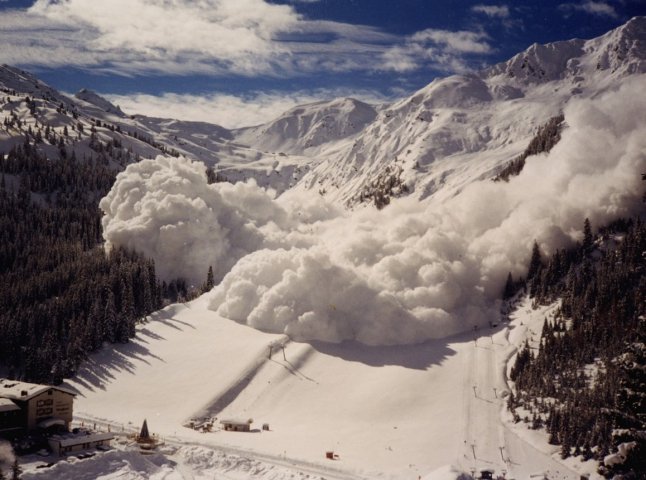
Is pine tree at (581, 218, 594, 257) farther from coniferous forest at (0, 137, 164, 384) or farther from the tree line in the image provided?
coniferous forest at (0, 137, 164, 384)

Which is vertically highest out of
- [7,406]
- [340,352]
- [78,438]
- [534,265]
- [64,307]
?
[534,265]

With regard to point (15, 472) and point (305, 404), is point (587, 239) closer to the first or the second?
point (305, 404)

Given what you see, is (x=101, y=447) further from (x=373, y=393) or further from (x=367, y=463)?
(x=373, y=393)

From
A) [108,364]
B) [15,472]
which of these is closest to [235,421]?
[108,364]

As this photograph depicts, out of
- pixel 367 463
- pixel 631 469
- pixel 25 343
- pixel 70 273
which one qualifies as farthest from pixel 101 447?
pixel 70 273

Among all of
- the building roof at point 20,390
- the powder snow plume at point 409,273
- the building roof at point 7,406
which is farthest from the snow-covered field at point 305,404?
the building roof at point 20,390

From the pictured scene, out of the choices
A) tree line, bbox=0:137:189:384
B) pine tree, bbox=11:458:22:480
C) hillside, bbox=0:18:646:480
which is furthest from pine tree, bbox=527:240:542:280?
→ pine tree, bbox=11:458:22:480

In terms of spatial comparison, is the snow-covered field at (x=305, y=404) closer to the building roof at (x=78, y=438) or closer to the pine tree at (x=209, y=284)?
the building roof at (x=78, y=438)
